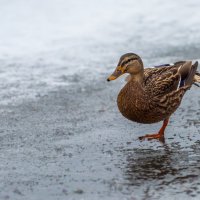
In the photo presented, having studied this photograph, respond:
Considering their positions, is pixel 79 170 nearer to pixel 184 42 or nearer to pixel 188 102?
pixel 188 102

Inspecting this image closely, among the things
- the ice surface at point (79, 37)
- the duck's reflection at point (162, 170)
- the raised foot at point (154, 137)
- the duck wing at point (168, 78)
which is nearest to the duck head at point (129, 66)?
the duck wing at point (168, 78)

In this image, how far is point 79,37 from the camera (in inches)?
363

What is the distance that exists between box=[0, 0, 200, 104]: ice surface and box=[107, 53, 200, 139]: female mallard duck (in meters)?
1.36

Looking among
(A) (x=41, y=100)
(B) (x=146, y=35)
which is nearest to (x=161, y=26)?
(B) (x=146, y=35)

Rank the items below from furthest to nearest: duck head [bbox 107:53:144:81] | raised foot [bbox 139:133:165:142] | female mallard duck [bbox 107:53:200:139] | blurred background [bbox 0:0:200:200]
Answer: duck head [bbox 107:53:144:81]
female mallard duck [bbox 107:53:200:139]
raised foot [bbox 139:133:165:142]
blurred background [bbox 0:0:200:200]

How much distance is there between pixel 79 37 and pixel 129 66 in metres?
A: 3.28

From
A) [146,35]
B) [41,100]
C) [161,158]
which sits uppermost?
[146,35]

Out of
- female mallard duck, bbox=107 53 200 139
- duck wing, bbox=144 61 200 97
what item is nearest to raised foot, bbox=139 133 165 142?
female mallard duck, bbox=107 53 200 139

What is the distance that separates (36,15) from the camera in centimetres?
1005

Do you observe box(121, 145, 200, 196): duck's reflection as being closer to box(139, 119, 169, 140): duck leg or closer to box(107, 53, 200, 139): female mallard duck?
box(139, 119, 169, 140): duck leg

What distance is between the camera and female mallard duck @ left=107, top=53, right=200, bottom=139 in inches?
231

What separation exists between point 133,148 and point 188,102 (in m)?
1.54

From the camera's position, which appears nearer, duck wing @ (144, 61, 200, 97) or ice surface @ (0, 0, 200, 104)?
duck wing @ (144, 61, 200, 97)

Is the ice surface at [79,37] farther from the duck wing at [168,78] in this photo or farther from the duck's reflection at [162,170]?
the duck's reflection at [162,170]
